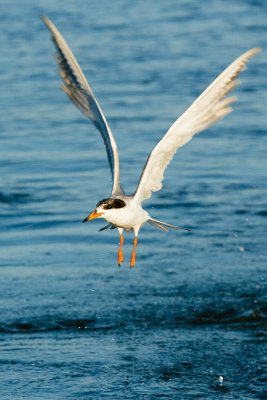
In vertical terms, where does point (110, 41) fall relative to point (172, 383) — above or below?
below

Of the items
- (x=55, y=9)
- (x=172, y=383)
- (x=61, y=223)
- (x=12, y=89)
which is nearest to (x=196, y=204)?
(x=61, y=223)

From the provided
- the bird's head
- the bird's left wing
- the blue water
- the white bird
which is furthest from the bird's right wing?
the blue water

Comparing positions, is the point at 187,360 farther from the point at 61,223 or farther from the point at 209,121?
the point at 61,223

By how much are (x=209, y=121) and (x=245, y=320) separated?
7.74ft

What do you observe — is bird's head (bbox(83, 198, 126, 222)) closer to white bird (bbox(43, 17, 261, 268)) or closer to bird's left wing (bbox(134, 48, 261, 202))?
white bird (bbox(43, 17, 261, 268))

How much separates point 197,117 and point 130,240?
3.86 metres

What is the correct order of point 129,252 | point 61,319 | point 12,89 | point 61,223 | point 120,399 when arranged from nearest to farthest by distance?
point 120,399, point 61,319, point 129,252, point 61,223, point 12,89

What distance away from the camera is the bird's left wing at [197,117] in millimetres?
8086

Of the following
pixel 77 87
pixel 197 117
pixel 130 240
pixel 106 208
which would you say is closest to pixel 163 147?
pixel 197 117

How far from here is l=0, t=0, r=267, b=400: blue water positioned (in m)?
8.83

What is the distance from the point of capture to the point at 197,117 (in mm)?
8242

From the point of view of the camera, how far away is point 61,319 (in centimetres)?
982

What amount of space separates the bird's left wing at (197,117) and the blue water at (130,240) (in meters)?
1.57

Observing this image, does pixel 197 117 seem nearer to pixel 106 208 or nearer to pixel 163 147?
pixel 163 147
